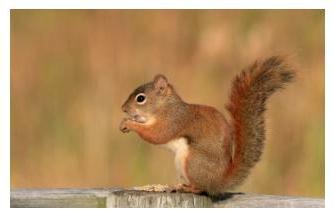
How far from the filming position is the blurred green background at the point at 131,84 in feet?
22.2

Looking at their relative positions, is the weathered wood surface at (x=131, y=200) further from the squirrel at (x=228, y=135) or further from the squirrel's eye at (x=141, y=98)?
the squirrel's eye at (x=141, y=98)

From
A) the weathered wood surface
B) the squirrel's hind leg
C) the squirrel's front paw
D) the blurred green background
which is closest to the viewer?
the weathered wood surface

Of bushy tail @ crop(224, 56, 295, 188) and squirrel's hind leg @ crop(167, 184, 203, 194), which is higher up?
bushy tail @ crop(224, 56, 295, 188)

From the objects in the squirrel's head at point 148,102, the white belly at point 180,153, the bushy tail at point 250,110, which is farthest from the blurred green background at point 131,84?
the bushy tail at point 250,110

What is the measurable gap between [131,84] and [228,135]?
215 centimetres

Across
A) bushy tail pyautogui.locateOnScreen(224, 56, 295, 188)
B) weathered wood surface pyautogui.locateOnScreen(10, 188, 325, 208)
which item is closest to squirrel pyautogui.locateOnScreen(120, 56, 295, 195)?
bushy tail pyautogui.locateOnScreen(224, 56, 295, 188)

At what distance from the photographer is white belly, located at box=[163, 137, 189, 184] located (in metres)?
4.93

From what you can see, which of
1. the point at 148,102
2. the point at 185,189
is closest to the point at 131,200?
the point at 185,189

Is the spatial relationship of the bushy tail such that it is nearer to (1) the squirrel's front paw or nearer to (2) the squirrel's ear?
(2) the squirrel's ear

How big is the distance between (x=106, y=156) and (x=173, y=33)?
123cm

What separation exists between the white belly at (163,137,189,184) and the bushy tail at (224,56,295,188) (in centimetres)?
23

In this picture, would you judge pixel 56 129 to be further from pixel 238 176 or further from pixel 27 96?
pixel 238 176

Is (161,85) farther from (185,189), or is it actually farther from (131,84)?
(131,84)

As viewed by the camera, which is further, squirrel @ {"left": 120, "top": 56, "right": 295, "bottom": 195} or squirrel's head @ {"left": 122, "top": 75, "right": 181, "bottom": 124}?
squirrel's head @ {"left": 122, "top": 75, "right": 181, "bottom": 124}
